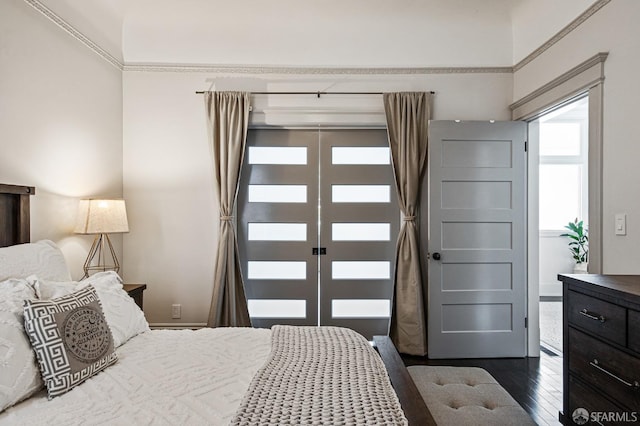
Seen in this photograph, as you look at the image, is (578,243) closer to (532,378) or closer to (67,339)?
(532,378)

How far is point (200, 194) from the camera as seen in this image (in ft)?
11.4

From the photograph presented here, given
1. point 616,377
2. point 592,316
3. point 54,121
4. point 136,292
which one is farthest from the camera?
point 136,292

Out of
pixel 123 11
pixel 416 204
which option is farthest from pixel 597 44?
pixel 123 11

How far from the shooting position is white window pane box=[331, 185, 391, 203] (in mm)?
3596

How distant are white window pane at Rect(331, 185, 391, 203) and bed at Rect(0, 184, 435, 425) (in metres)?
1.85

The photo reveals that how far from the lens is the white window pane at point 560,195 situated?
216 inches

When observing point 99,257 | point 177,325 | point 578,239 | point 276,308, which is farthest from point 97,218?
point 578,239

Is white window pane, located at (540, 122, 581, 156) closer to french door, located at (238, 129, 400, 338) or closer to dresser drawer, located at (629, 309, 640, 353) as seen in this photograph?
french door, located at (238, 129, 400, 338)

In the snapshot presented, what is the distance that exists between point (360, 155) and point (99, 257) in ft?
8.16

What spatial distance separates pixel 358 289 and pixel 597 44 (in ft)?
8.70

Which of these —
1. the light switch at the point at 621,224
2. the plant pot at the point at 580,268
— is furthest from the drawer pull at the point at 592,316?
the plant pot at the point at 580,268

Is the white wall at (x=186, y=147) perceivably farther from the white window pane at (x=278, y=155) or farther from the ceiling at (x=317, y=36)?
the white window pane at (x=278, y=155)

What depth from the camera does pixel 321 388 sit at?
4.27 ft

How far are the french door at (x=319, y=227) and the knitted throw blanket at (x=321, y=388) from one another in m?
1.76
